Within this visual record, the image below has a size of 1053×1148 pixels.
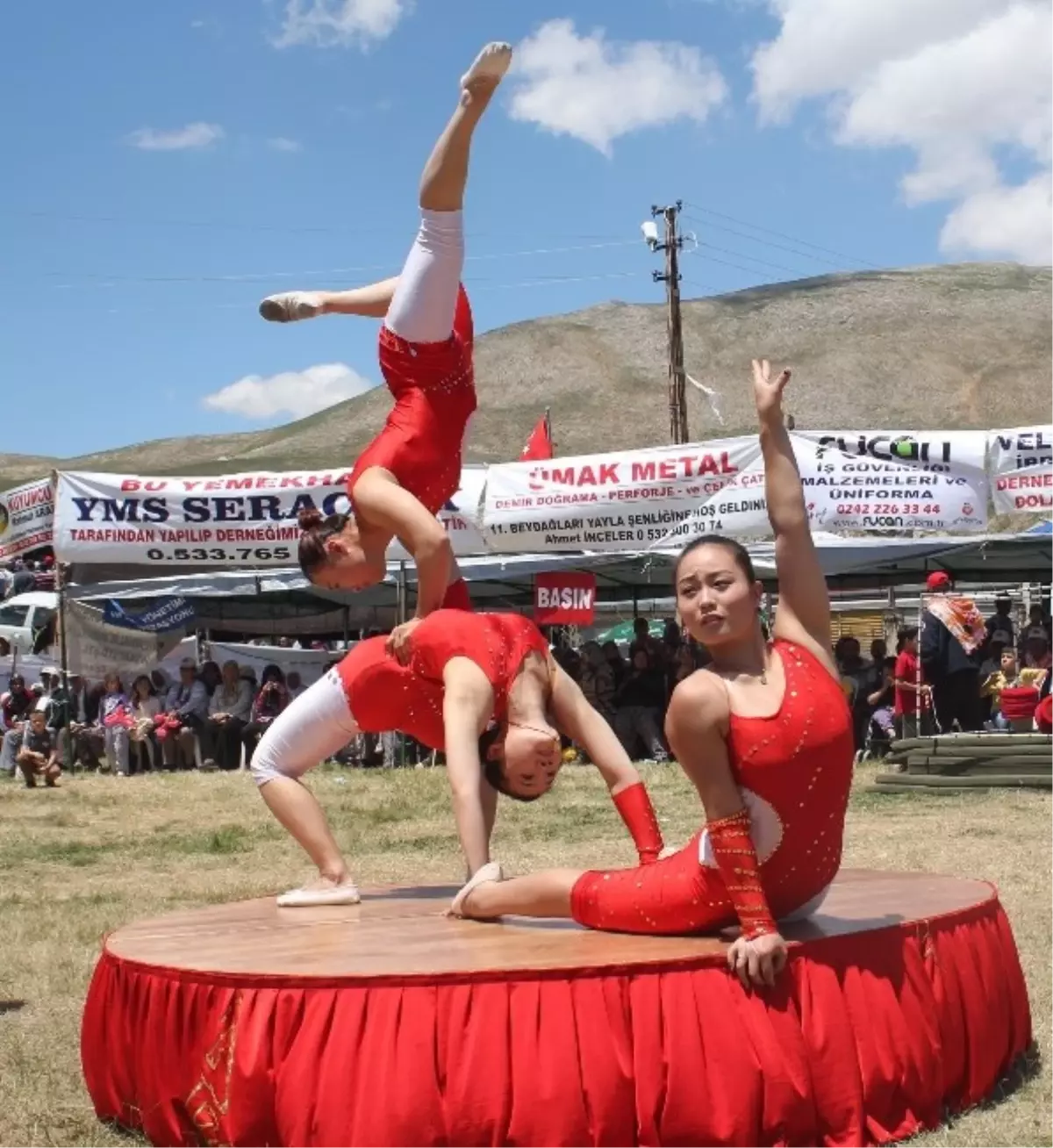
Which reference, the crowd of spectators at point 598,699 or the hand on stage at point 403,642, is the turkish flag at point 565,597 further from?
the hand on stage at point 403,642

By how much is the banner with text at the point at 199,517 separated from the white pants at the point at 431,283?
1065 cm

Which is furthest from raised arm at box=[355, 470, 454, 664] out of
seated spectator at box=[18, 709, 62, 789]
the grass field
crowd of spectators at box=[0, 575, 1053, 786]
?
seated spectator at box=[18, 709, 62, 789]

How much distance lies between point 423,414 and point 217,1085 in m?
2.06

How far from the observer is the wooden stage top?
3254 mm

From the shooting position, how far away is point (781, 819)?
3271 mm

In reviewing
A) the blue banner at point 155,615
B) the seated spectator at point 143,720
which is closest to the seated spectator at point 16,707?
the seated spectator at point 143,720

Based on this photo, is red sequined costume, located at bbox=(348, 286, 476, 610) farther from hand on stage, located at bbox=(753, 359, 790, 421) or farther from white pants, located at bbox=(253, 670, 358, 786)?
hand on stage, located at bbox=(753, 359, 790, 421)

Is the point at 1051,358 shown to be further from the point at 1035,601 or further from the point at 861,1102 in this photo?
the point at 861,1102

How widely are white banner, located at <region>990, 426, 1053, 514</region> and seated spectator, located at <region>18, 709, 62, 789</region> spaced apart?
8506mm

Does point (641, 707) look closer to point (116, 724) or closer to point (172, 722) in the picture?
point (172, 722)

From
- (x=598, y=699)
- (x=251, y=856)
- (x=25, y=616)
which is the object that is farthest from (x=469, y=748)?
(x=25, y=616)

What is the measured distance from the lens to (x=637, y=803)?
14.1 ft

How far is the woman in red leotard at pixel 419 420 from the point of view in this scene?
175 inches

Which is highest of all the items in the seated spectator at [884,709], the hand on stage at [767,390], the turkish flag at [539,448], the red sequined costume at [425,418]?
the turkish flag at [539,448]
